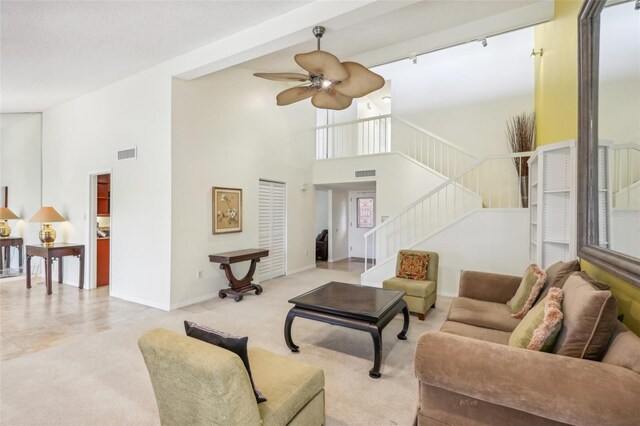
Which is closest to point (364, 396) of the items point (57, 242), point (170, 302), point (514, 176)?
point (170, 302)

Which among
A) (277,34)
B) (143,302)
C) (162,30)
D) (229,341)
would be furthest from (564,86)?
(143,302)

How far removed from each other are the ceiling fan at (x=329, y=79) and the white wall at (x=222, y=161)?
6.22 ft

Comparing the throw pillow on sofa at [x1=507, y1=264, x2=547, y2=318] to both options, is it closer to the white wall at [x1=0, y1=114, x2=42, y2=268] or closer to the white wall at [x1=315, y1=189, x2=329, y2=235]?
the white wall at [x1=315, y1=189, x2=329, y2=235]

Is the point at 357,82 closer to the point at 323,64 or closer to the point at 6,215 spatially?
the point at 323,64

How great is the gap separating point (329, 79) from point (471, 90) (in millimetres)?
5176

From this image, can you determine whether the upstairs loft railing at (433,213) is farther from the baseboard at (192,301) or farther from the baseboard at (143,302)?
the baseboard at (143,302)

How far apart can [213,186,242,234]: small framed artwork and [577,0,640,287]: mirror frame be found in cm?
448

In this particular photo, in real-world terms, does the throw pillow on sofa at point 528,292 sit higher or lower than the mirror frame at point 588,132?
lower

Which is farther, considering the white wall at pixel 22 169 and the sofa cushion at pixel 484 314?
the white wall at pixel 22 169

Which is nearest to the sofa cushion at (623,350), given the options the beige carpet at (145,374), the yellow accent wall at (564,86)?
the yellow accent wall at (564,86)

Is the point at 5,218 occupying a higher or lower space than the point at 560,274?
higher

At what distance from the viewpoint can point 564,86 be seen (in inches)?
126

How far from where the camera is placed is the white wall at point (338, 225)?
855 centimetres

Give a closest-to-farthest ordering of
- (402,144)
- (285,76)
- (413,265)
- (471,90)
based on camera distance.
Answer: (285,76) < (413,265) < (471,90) < (402,144)
